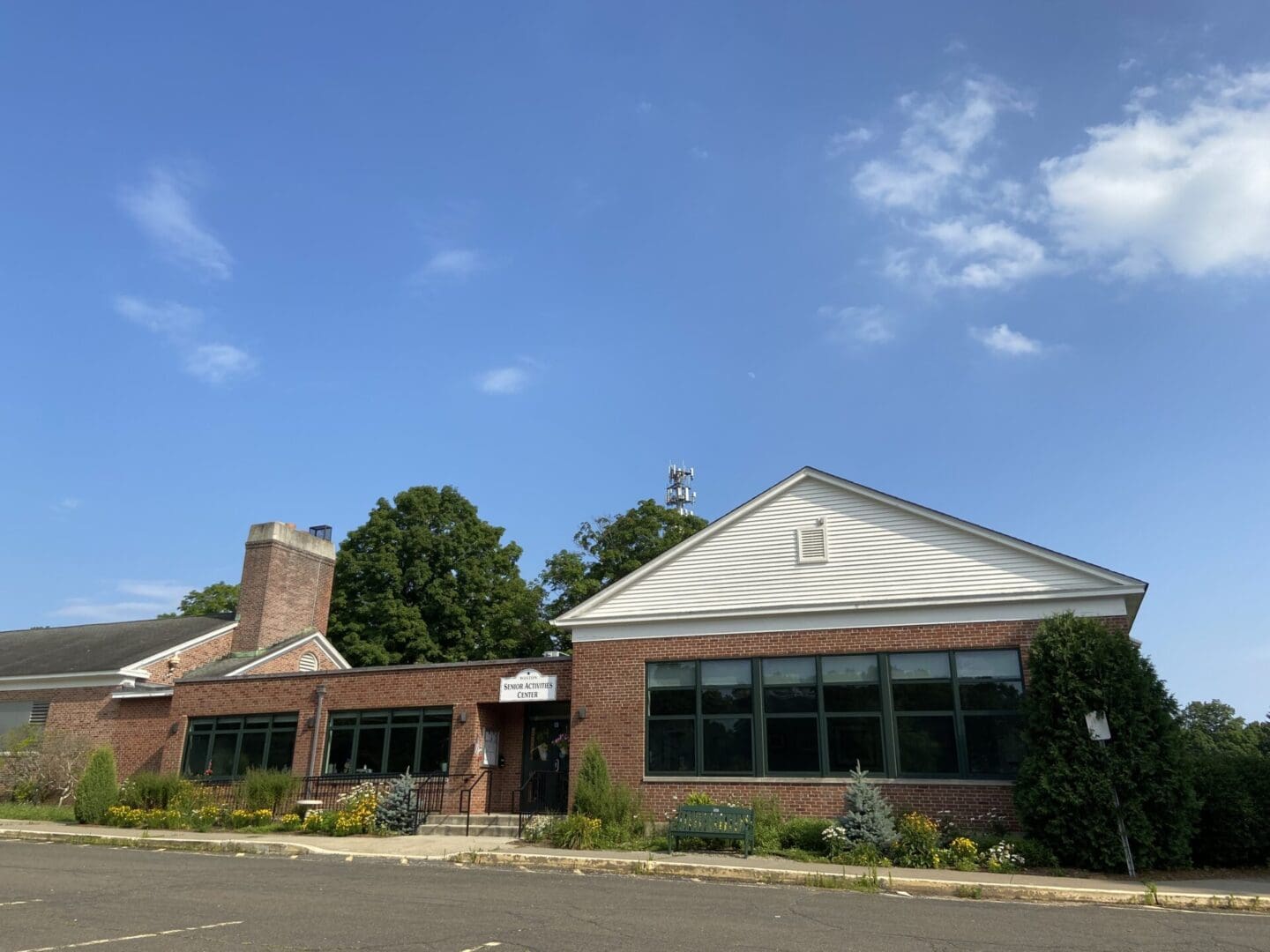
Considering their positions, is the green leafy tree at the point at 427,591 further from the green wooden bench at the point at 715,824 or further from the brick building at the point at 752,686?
the green wooden bench at the point at 715,824

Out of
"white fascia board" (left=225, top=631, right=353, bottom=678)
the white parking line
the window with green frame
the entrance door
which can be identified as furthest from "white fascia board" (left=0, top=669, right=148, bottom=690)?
the white parking line

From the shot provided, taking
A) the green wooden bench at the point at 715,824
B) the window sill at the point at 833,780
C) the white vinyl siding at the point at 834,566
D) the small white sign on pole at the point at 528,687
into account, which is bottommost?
the green wooden bench at the point at 715,824

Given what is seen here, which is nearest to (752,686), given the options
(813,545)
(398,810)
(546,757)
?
(813,545)

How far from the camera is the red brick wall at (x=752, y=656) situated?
16.0m

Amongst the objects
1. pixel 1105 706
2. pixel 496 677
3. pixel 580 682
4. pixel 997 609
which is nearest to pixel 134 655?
pixel 496 677

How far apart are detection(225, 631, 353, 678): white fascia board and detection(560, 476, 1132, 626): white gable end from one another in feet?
37.7

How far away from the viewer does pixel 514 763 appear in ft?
68.2

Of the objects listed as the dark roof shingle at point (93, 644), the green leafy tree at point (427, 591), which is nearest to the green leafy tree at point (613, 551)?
the green leafy tree at point (427, 591)

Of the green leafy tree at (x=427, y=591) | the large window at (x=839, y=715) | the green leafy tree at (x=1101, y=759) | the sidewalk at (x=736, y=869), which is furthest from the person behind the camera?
the green leafy tree at (x=427, y=591)

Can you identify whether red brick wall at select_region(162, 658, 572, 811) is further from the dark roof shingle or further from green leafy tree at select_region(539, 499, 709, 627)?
green leafy tree at select_region(539, 499, 709, 627)

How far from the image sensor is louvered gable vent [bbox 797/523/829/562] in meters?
18.2

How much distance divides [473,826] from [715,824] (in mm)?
5897

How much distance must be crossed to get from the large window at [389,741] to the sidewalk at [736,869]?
2.98 m

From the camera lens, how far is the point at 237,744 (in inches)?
898
